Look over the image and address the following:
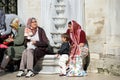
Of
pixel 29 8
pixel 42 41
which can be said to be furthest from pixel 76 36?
pixel 29 8

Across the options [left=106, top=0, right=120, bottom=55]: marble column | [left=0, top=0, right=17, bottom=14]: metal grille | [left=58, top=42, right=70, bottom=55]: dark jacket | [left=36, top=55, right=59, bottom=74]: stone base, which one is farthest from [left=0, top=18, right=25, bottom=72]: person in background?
[left=0, top=0, right=17, bottom=14]: metal grille

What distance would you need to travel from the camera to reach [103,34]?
10352mm

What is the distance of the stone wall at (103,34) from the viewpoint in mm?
10125

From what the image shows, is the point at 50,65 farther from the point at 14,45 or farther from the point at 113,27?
the point at 113,27

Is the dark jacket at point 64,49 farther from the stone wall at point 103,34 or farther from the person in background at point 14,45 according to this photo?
the person in background at point 14,45

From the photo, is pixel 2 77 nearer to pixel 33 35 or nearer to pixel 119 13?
pixel 33 35

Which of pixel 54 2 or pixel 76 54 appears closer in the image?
pixel 76 54

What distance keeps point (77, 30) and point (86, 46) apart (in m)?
0.43

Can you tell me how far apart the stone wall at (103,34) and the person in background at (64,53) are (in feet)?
2.12

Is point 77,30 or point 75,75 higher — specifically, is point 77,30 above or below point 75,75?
above

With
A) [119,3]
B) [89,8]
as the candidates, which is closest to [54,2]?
[89,8]

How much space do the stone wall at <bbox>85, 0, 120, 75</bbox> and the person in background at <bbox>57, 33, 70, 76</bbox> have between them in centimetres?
65

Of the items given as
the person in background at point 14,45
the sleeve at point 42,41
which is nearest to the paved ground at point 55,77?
the person in background at point 14,45

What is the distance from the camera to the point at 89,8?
1042 centimetres
